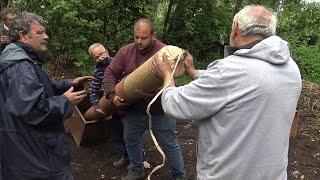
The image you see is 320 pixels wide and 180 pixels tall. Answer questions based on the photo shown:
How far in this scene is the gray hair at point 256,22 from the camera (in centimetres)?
241

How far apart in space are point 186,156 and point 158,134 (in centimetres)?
116

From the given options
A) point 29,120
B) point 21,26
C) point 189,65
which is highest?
point 21,26

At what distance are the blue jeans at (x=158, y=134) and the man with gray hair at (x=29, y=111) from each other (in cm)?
102

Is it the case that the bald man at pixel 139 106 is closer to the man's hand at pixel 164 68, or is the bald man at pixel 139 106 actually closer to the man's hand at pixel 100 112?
the man's hand at pixel 100 112

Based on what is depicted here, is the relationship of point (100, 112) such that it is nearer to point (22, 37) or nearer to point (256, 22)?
point (22, 37)

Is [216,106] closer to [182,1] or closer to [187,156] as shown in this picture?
[187,156]

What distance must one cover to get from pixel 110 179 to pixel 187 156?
101cm

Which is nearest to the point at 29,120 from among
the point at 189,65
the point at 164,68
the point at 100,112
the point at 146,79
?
the point at 146,79

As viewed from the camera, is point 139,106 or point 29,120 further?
point 139,106

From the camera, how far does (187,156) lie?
211 inches

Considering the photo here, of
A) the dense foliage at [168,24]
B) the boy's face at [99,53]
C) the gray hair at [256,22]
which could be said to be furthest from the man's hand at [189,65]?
the dense foliage at [168,24]

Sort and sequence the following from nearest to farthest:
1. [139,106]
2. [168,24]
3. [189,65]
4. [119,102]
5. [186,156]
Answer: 1. [189,65]
2. [119,102]
3. [139,106]
4. [186,156]
5. [168,24]

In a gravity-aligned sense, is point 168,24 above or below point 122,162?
above

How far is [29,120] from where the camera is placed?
3.13m
